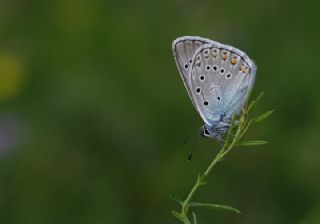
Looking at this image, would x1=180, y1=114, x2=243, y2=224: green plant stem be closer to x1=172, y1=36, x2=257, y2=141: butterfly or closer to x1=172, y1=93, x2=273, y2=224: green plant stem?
x1=172, y1=93, x2=273, y2=224: green plant stem

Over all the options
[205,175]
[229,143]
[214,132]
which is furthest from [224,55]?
[205,175]

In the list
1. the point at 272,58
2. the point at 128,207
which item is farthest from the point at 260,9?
the point at 128,207

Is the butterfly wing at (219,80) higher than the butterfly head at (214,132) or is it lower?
higher

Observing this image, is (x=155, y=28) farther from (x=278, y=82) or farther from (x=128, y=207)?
(x=128, y=207)

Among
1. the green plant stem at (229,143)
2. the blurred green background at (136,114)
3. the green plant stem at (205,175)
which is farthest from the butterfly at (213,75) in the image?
the blurred green background at (136,114)

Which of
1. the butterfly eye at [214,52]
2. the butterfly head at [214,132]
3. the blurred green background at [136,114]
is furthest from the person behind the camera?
the blurred green background at [136,114]

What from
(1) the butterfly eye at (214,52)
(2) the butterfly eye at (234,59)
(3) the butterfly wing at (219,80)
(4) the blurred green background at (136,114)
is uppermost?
(1) the butterfly eye at (214,52)

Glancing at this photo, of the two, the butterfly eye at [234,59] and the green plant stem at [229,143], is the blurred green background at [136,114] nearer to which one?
the butterfly eye at [234,59]
